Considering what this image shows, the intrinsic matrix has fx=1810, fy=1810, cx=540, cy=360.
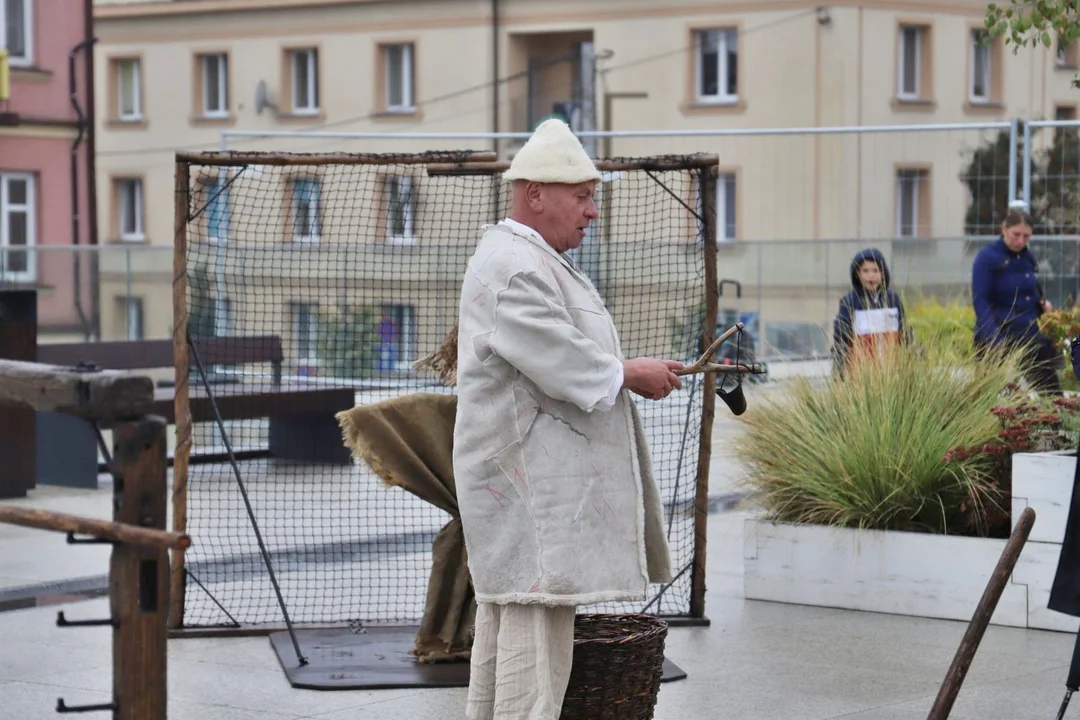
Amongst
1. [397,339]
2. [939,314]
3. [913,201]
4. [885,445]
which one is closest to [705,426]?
[885,445]

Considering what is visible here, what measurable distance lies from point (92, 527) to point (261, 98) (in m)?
44.3

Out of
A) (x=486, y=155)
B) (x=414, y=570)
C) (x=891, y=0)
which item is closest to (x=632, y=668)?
(x=486, y=155)

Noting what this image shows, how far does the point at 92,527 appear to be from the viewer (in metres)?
Result: 3.26

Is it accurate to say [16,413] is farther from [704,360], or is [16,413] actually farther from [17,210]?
[17,210]

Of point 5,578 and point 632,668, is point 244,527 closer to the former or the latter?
point 5,578

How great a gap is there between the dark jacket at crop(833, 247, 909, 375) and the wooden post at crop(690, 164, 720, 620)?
193 cm

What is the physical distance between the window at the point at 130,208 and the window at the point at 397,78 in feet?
23.9

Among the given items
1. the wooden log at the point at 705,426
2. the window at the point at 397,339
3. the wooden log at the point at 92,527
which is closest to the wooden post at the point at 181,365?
the wooden log at the point at 705,426

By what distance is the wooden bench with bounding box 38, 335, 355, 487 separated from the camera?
1183 centimetres

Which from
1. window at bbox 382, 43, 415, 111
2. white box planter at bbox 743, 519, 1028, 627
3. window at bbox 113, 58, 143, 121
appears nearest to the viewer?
white box planter at bbox 743, 519, 1028, 627

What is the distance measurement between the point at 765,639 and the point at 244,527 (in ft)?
13.0

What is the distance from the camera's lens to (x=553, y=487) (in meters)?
4.77

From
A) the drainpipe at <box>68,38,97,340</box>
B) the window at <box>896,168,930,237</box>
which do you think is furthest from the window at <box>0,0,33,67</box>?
the window at <box>896,168,930,237</box>

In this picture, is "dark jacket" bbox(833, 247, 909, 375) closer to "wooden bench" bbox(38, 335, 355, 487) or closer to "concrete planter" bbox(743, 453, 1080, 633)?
"concrete planter" bbox(743, 453, 1080, 633)
